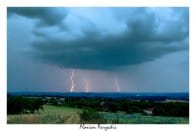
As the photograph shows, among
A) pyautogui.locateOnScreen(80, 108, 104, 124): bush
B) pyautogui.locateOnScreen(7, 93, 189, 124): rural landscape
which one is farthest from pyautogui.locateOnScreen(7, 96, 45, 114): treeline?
pyautogui.locateOnScreen(80, 108, 104, 124): bush

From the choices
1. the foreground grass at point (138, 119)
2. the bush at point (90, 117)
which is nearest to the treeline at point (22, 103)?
the bush at point (90, 117)

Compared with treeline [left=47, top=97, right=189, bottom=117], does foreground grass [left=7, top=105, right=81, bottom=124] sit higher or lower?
lower

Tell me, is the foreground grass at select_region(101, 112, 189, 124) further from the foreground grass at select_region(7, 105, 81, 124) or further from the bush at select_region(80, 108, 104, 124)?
the foreground grass at select_region(7, 105, 81, 124)

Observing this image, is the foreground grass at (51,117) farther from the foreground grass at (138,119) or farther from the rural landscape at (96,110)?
the foreground grass at (138,119)

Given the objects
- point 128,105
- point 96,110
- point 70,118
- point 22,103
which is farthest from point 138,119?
point 22,103

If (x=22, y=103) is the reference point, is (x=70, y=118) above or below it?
below

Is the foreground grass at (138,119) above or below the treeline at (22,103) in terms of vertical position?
below

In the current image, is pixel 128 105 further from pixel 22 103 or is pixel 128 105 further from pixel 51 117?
pixel 22 103
